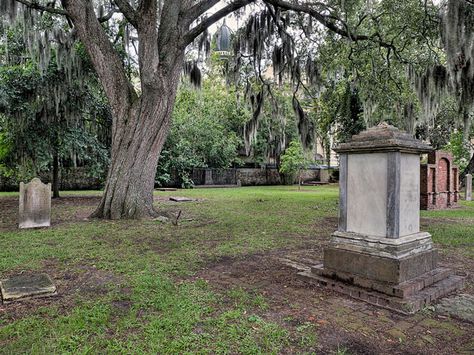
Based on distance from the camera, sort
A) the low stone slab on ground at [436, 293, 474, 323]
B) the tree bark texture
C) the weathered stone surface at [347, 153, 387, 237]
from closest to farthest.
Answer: the low stone slab on ground at [436, 293, 474, 323] → the weathered stone surface at [347, 153, 387, 237] → the tree bark texture

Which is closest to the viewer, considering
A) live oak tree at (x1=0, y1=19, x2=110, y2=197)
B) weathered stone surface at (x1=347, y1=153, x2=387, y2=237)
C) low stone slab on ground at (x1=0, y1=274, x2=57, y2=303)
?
low stone slab on ground at (x1=0, y1=274, x2=57, y2=303)

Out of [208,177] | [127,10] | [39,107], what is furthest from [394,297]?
[208,177]

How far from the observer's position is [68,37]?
Result: 383 inches

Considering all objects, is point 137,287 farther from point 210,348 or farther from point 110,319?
point 210,348

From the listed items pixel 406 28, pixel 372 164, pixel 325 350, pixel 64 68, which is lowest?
pixel 325 350

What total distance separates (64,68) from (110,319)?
9.84 metres

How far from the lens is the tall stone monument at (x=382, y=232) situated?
11.2ft

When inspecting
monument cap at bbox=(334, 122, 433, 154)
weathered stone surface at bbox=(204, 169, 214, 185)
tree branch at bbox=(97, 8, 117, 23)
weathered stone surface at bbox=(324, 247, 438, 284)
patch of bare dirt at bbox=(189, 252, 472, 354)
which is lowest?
patch of bare dirt at bbox=(189, 252, 472, 354)

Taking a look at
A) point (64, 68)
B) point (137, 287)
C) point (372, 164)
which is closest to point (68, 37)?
point (64, 68)

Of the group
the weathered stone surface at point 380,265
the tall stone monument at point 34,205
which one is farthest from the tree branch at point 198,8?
the weathered stone surface at point 380,265

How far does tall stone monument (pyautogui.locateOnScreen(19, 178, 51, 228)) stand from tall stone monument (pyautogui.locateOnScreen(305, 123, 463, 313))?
5.53m

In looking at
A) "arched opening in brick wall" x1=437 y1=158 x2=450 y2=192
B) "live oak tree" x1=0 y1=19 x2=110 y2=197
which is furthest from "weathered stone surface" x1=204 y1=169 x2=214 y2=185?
"arched opening in brick wall" x1=437 y1=158 x2=450 y2=192

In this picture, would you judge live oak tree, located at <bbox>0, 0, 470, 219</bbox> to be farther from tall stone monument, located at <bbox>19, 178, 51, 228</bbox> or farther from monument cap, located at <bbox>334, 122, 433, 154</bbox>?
monument cap, located at <bbox>334, 122, 433, 154</bbox>

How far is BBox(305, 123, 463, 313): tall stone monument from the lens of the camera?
3.41 metres
